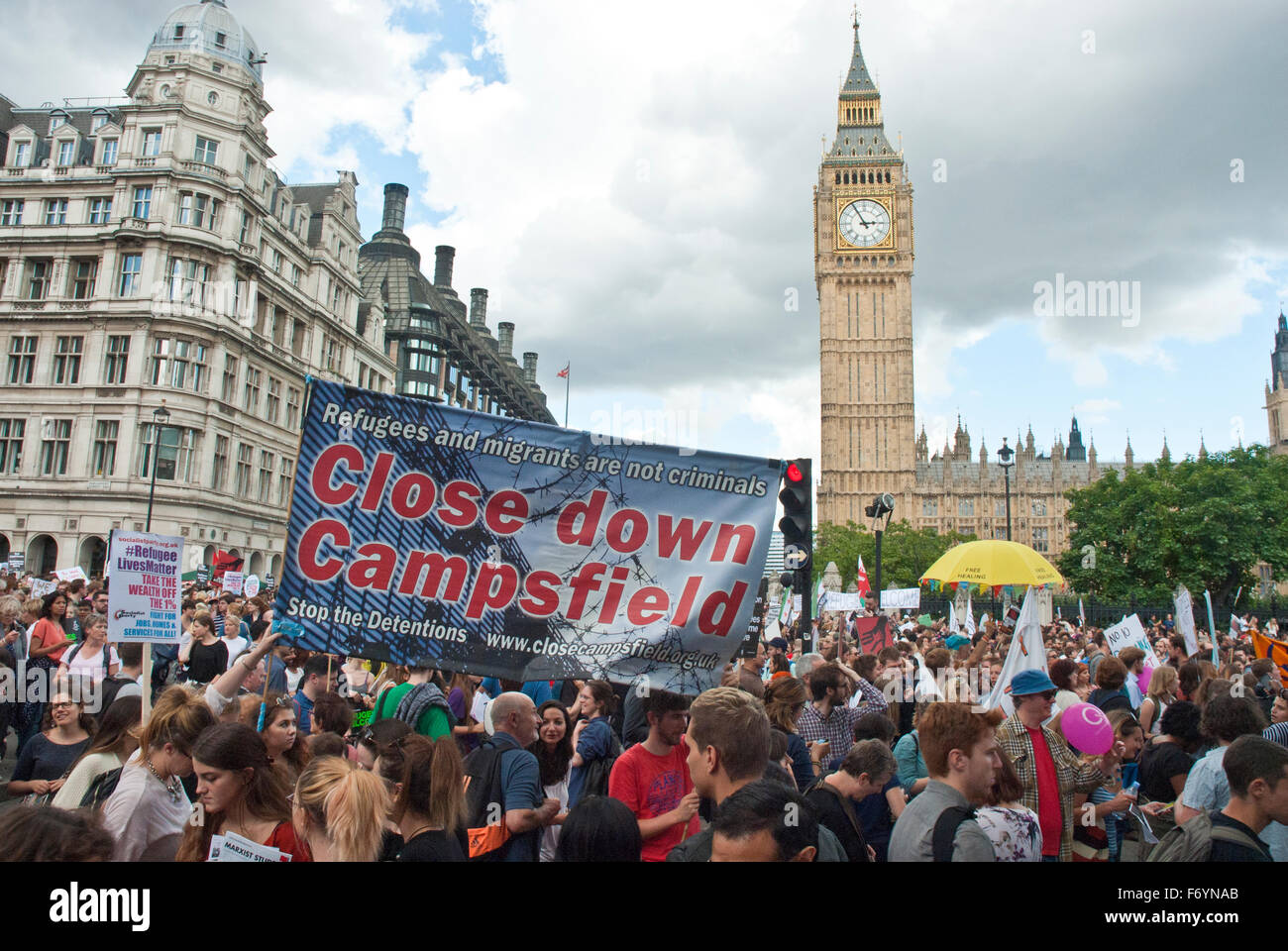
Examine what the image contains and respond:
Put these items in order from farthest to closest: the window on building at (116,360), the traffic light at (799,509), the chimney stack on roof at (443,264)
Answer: the chimney stack on roof at (443,264), the window on building at (116,360), the traffic light at (799,509)

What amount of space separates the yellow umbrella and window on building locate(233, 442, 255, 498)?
1467 inches

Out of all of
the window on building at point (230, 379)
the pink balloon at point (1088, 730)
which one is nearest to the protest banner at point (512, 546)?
the pink balloon at point (1088, 730)

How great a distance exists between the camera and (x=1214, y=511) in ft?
170

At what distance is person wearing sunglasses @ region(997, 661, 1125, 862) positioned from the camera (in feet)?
16.4

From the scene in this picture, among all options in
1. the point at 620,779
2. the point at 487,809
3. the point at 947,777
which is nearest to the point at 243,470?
the point at 487,809

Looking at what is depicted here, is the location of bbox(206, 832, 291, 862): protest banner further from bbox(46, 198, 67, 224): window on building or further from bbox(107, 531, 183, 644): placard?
bbox(46, 198, 67, 224): window on building

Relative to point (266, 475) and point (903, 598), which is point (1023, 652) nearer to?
point (903, 598)

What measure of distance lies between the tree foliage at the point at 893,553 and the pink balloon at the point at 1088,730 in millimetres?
72370

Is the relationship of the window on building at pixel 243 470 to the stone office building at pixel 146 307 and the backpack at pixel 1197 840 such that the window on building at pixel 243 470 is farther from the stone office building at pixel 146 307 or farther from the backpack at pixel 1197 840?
the backpack at pixel 1197 840

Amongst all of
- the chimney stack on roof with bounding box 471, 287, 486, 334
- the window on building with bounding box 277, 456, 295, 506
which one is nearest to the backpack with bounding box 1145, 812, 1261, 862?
the window on building with bounding box 277, 456, 295, 506

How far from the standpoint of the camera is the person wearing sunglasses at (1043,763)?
499cm
